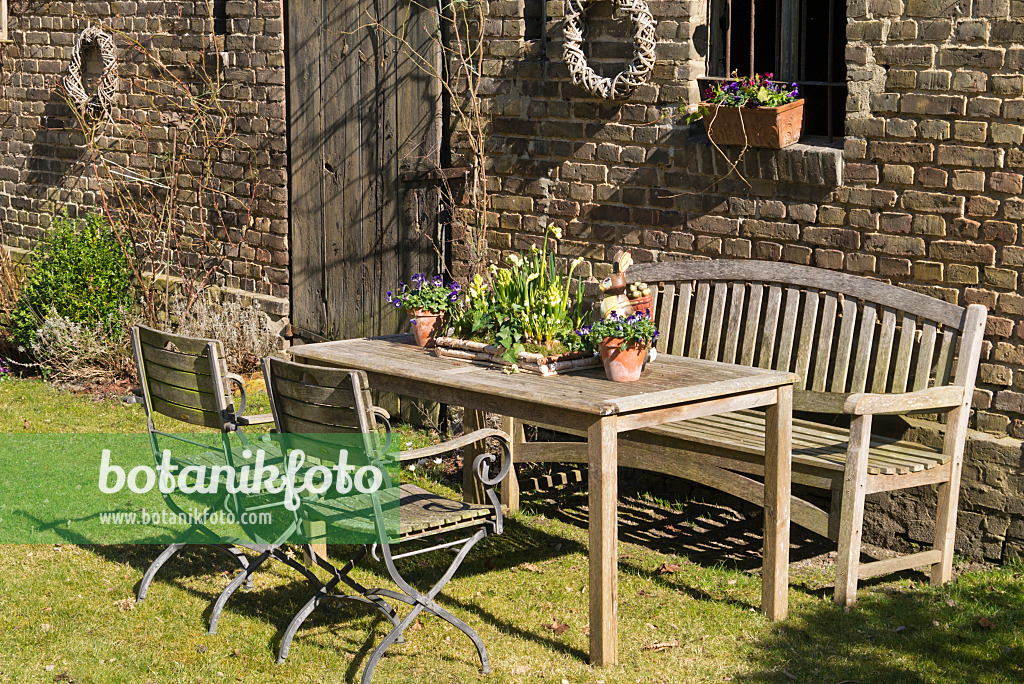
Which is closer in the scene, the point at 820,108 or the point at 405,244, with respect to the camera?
the point at 820,108

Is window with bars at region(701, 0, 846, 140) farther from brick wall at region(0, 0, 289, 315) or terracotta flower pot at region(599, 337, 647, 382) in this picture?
brick wall at region(0, 0, 289, 315)

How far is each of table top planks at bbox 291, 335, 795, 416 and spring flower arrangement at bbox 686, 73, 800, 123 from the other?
1.41 m

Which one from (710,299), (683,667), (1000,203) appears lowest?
(683,667)

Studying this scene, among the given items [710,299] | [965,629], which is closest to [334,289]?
[710,299]

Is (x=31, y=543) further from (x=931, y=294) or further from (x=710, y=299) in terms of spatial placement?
(x=931, y=294)

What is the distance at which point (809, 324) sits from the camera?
521cm

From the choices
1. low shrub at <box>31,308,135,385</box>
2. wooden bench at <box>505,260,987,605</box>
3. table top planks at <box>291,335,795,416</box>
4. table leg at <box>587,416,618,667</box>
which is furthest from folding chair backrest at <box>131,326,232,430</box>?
low shrub at <box>31,308,135,385</box>

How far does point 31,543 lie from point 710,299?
3.28 metres

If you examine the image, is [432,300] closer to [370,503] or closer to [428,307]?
[428,307]

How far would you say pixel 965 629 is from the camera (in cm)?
441

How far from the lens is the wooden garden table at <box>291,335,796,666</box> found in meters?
3.97

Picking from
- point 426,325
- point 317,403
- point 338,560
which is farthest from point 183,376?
point 338,560

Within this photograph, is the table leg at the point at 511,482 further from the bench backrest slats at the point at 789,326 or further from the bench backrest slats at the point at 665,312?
the bench backrest slats at the point at 789,326

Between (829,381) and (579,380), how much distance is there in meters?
1.56
